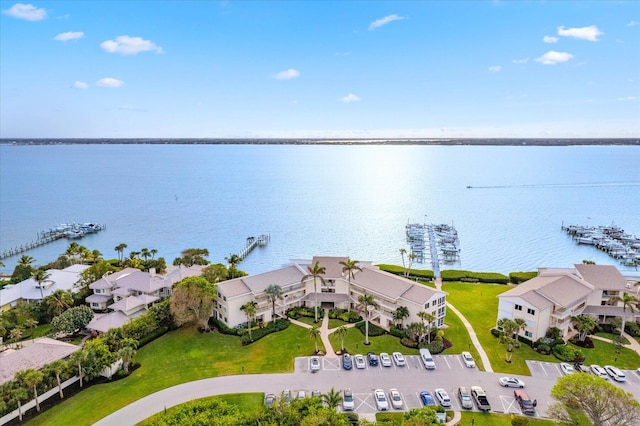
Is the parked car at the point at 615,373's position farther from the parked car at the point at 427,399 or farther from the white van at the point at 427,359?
the parked car at the point at 427,399

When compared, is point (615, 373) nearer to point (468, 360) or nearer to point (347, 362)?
point (468, 360)

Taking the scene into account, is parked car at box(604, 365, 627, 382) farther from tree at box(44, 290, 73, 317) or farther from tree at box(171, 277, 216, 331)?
tree at box(44, 290, 73, 317)

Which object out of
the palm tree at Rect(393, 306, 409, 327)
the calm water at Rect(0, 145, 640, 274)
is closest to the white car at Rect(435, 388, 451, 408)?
the palm tree at Rect(393, 306, 409, 327)

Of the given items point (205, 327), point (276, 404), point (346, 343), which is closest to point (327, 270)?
point (346, 343)

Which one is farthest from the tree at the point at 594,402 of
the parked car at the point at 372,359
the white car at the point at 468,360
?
the parked car at the point at 372,359

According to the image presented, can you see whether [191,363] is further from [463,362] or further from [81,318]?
[463,362]

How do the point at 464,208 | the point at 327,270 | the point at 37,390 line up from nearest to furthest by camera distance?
the point at 37,390
the point at 327,270
the point at 464,208
